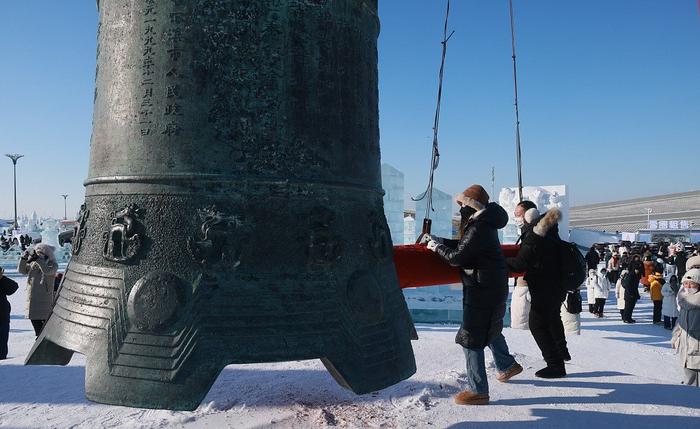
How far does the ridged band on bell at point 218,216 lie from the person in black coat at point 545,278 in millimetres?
2094

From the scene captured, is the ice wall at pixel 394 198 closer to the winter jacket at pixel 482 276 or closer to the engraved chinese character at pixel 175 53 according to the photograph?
the winter jacket at pixel 482 276

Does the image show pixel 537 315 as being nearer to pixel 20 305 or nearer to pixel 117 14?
pixel 117 14

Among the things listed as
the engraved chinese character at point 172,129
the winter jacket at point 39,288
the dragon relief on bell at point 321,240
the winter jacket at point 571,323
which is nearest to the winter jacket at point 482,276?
the dragon relief on bell at point 321,240

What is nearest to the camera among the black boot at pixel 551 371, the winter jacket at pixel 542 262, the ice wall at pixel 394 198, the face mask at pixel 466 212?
the face mask at pixel 466 212

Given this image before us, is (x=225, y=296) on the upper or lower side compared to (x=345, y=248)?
lower

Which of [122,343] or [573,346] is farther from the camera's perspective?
[573,346]

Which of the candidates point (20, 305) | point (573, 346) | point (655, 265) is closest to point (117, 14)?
point (573, 346)

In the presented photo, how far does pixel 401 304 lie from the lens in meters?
2.63

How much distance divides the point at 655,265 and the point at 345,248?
12802 millimetres

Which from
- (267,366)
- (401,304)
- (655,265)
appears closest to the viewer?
(401,304)

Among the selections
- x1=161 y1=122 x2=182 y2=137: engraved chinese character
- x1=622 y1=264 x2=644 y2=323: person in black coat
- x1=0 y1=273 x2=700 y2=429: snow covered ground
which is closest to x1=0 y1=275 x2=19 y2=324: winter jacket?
x1=0 y1=273 x2=700 y2=429: snow covered ground

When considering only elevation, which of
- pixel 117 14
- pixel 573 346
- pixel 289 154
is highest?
pixel 117 14

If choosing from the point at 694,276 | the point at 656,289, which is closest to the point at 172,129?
the point at 694,276

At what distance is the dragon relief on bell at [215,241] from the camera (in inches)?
83.2
